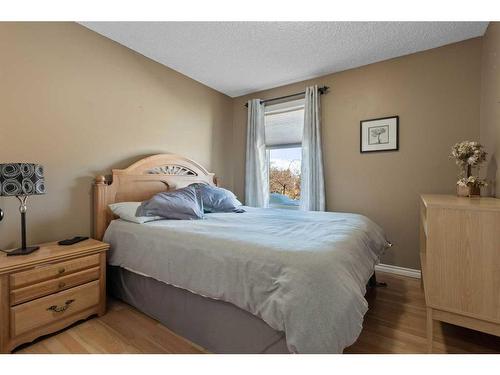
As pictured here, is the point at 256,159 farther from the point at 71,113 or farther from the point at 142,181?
the point at 71,113

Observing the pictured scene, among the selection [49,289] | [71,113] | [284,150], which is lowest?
[49,289]

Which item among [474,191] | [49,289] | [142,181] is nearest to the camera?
[49,289]

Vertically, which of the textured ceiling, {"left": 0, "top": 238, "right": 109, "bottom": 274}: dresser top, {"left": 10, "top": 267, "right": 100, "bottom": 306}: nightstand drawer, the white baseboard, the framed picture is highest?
the textured ceiling

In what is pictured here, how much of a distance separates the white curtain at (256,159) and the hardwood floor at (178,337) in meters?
2.06

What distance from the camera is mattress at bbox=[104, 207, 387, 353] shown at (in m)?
1.01

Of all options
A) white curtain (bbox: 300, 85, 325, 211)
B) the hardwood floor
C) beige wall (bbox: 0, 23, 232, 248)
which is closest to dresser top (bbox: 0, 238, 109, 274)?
beige wall (bbox: 0, 23, 232, 248)

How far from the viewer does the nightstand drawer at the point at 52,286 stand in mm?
1384

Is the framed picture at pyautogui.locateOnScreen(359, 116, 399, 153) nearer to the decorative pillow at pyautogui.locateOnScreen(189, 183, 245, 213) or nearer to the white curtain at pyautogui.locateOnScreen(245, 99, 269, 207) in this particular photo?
the white curtain at pyautogui.locateOnScreen(245, 99, 269, 207)

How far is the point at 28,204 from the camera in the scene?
5.96 ft

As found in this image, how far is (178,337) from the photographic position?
153 cm

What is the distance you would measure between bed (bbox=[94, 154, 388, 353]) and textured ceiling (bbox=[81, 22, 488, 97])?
4.88 ft

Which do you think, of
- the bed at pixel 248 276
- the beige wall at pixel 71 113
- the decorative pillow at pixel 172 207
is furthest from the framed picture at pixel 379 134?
the beige wall at pixel 71 113

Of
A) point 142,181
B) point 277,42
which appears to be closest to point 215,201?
point 142,181

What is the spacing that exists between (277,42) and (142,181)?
Result: 201 cm
